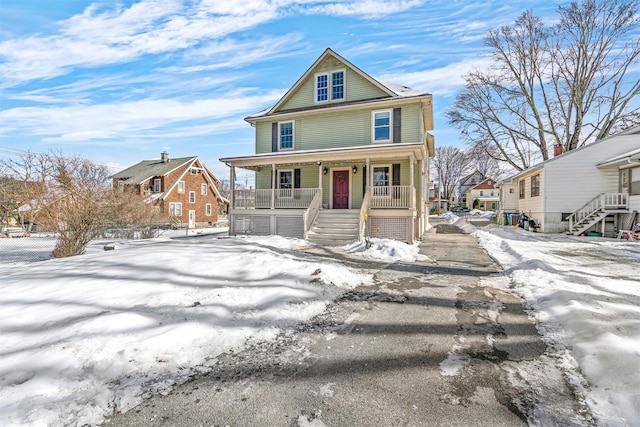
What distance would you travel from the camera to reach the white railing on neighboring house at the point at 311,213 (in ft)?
42.4

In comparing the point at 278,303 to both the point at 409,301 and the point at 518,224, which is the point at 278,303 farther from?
the point at 518,224

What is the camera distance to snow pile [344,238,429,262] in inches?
369

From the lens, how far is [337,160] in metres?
14.4

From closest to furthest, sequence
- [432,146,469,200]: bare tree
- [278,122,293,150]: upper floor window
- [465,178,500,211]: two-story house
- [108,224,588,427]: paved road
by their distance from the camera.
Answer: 1. [108,224,588,427]: paved road
2. [278,122,293,150]: upper floor window
3. [465,178,500,211]: two-story house
4. [432,146,469,200]: bare tree

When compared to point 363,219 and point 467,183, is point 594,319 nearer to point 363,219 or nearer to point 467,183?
point 363,219

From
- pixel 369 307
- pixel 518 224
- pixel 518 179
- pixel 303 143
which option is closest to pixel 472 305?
pixel 369 307

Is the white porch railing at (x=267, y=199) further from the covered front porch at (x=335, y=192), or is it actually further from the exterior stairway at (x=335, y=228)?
the exterior stairway at (x=335, y=228)

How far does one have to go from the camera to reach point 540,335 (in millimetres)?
3850

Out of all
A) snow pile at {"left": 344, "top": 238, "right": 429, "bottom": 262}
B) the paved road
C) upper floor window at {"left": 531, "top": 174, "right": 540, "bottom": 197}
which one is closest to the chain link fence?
snow pile at {"left": 344, "top": 238, "right": 429, "bottom": 262}

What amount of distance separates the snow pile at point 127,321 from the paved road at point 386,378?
374mm

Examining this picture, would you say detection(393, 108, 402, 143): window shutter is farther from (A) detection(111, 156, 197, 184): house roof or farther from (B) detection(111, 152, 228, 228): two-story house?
(A) detection(111, 156, 197, 184): house roof

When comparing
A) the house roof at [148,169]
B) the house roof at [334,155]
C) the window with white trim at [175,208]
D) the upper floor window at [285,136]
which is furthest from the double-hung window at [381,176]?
the house roof at [148,169]

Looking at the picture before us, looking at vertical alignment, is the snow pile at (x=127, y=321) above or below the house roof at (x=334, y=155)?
below

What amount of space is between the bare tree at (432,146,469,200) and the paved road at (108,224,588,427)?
6454 centimetres
